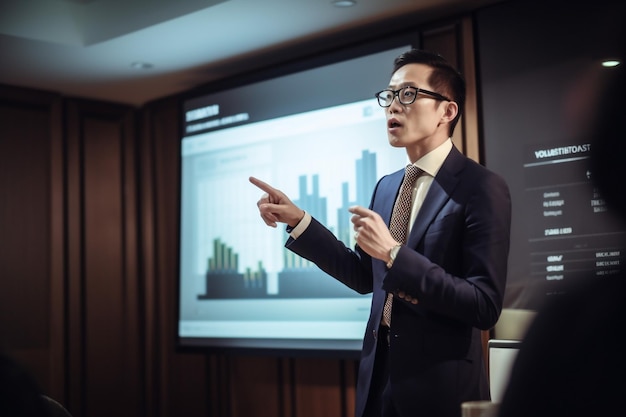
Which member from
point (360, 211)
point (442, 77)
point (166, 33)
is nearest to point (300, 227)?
point (360, 211)

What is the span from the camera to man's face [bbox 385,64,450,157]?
2406mm

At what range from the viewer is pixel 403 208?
2.40 metres

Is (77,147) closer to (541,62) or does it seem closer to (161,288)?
(161,288)

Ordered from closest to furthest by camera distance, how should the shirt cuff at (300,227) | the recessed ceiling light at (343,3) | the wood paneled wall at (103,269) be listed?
the shirt cuff at (300,227) → the recessed ceiling light at (343,3) → the wood paneled wall at (103,269)

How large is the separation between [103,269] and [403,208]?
3422 millimetres

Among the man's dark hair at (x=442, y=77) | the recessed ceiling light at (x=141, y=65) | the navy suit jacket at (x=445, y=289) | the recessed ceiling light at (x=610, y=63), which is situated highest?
the recessed ceiling light at (x=141, y=65)

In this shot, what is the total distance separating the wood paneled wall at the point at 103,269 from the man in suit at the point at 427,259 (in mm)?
2349

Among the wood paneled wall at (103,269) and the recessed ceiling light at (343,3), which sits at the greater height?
the recessed ceiling light at (343,3)

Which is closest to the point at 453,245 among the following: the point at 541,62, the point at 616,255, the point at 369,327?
the point at 369,327

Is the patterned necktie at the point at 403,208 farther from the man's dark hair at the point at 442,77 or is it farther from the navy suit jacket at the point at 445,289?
the man's dark hair at the point at 442,77

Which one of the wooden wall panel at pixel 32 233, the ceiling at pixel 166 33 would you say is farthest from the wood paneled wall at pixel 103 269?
the ceiling at pixel 166 33

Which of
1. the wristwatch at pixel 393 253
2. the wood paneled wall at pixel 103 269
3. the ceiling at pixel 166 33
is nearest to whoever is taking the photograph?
the wristwatch at pixel 393 253

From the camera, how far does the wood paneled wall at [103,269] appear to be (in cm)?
496

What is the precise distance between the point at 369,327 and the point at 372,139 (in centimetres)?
191
